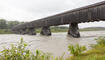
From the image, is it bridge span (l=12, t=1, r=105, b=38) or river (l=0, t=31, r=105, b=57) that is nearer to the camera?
river (l=0, t=31, r=105, b=57)

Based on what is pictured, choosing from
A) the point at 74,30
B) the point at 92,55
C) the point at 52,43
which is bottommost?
the point at 52,43

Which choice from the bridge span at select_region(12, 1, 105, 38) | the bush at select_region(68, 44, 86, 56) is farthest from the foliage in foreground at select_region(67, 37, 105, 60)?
the bridge span at select_region(12, 1, 105, 38)

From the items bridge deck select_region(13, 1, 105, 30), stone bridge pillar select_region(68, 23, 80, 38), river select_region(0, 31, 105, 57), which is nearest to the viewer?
river select_region(0, 31, 105, 57)

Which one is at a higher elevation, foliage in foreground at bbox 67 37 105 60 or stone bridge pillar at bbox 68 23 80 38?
stone bridge pillar at bbox 68 23 80 38

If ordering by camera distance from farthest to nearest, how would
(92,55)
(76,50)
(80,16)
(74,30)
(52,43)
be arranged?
(74,30)
(80,16)
(52,43)
(76,50)
(92,55)

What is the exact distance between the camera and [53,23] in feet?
73.9

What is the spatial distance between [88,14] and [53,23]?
9451 millimetres

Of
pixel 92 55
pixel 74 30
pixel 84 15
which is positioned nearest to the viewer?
pixel 92 55

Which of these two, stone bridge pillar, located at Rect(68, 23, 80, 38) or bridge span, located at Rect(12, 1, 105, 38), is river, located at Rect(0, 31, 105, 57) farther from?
stone bridge pillar, located at Rect(68, 23, 80, 38)

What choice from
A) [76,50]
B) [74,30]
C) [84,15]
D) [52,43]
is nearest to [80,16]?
[84,15]

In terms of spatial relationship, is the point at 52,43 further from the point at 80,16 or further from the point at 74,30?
the point at 74,30

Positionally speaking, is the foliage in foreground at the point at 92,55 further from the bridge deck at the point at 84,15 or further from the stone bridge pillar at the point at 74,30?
the stone bridge pillar at the point at 74,30

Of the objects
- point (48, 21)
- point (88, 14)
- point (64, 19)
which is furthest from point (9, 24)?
point (88, 14)

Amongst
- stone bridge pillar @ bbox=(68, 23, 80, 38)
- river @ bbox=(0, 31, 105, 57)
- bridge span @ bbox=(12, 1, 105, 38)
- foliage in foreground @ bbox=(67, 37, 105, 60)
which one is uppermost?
bridge span @ bbox=(12, 1, 105, 38)
